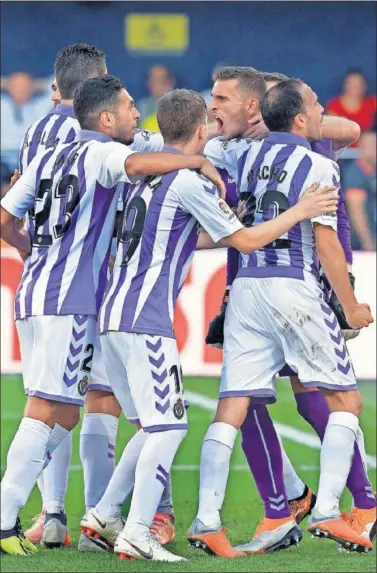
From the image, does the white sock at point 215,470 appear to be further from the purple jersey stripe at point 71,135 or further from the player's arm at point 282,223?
the purple jersey stripe at point 71,135

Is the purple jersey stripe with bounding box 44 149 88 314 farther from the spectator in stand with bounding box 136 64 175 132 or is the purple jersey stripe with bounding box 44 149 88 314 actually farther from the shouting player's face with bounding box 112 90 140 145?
the spectator in stand with bounding box 136 64 175 132

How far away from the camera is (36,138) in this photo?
5922mm

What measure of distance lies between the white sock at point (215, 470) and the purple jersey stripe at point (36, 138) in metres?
1.39

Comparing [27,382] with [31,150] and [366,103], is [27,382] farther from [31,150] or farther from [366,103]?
[366,103]

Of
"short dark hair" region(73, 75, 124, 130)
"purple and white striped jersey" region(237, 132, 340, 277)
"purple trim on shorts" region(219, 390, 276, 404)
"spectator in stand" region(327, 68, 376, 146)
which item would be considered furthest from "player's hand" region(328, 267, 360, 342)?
"spectator in stand" region(327, 68, 376, 146)

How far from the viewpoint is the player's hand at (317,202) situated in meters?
5.41

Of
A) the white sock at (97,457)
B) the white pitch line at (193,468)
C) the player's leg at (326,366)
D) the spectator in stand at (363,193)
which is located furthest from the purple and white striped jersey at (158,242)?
the spectator in stand at (363,193)

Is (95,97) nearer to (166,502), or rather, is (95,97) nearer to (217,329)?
(217,329)

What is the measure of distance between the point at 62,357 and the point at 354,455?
132 centimetres

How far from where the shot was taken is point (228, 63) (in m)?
16.0

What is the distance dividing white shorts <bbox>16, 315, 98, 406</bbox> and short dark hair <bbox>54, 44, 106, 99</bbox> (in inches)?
41.5

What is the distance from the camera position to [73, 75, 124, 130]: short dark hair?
5566mm

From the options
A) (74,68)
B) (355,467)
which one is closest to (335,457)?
(355,467)

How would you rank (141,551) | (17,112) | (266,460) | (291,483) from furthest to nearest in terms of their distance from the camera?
(17,112)
(291,483)
(266,460)
(141,551)
